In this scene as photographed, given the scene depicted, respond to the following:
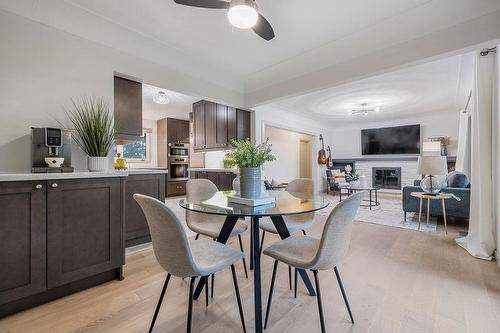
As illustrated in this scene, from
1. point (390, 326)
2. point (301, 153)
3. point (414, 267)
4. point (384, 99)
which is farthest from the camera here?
point (301, 153)

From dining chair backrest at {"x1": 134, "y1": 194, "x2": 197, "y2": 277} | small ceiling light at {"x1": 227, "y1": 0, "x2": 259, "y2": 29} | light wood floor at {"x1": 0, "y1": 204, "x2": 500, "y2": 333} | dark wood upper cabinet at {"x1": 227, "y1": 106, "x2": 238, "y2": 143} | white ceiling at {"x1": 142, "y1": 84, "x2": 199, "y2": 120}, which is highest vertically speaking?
white ceiling at {"x1": 142, "y1": 84, "x2": 199, "y2": 120}

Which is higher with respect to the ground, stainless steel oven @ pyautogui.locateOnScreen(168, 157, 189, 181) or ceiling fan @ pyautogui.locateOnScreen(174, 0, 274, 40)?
ceiling fan @ pyautogui.locateOnScreen(174, 0, 274, 40)

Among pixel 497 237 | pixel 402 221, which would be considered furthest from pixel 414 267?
pixel 402 221

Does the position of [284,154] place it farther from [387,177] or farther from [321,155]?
[387,177]

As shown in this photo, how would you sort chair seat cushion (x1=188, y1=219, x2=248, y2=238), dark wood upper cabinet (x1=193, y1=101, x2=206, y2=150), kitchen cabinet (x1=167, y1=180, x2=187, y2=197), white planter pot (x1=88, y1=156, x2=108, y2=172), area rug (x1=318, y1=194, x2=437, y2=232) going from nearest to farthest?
chair seat cushion (x1=188, y1=219, x2=248, y2=238)
white planter pot (x1=88, y1=156, x2=108, y2=172)
area rug (x1=318, y1=194, x2=437, y2=232)
dark wood upper cabinet (x1=193, y1=101, x2=206, y2=150)
kitchen cabinet (x1=167, y1=180, x2=187, y2=197)

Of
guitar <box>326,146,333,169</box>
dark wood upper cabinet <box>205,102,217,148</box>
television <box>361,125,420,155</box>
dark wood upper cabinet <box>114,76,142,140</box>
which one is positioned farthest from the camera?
guitar <box>326,146,333,169</box>

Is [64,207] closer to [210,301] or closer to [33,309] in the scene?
[33,309]

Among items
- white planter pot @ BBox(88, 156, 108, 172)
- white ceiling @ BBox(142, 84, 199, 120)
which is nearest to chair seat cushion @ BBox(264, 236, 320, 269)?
white planter pot @ BBox(88, 156, 108, 172)

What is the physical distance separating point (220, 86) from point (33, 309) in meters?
3.30

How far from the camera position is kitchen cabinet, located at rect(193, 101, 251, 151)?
13.6 feet

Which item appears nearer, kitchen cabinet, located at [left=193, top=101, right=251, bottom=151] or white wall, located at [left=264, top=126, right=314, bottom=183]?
kitchen cabinet, located at [left=193, top=101, right=251, bottom=151]

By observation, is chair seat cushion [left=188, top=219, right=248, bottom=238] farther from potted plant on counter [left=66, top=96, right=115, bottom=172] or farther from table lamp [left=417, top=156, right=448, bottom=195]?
table lamp [left=417, top=156, right=448, bottom=195]

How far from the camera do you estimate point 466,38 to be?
2092 millimetres

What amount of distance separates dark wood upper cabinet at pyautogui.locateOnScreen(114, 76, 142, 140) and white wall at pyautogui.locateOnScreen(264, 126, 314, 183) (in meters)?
4.21
